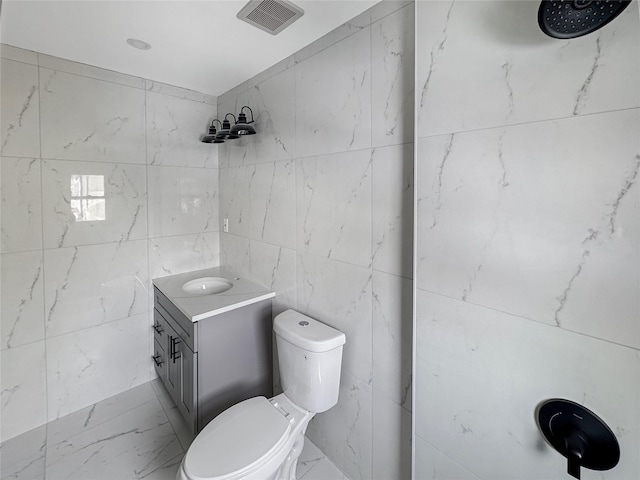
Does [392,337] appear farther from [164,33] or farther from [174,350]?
[164,33]

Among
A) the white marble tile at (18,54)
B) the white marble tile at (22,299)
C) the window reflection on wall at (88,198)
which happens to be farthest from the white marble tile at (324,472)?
the white marble tile at (18,54)

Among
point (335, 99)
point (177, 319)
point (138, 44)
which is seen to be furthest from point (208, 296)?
point (138, 44)

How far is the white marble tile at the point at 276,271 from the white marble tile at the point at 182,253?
1.95ft

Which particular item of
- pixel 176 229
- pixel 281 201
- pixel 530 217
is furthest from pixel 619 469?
pixel 176 229

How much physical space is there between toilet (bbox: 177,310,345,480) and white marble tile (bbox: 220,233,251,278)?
784 millimetres

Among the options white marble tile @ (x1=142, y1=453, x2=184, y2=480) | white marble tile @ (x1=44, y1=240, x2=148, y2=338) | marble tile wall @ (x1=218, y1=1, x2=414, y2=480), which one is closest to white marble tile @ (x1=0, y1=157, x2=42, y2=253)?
white marble tile @ (x1=44, y1=240, x2=148, y2=338)

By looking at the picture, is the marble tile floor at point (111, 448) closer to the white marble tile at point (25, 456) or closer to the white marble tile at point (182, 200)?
the white marble tile at point (25, 456)

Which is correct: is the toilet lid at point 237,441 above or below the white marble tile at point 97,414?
above

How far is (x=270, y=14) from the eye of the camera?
1.42 m

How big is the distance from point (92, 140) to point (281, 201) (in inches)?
53.8

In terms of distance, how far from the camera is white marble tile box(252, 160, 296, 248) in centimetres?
187

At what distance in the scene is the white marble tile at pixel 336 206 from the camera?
144 centimetres

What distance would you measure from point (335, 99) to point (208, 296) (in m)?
1.42

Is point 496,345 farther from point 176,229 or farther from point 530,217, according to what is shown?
point 176,229
